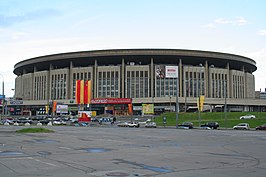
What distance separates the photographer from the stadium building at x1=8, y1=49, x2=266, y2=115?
438 ft

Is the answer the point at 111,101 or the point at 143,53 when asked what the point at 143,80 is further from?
the point at 111,101

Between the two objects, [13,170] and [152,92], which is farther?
[152,92]

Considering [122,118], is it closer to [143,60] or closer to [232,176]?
[143,60]

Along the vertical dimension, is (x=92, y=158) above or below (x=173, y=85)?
below

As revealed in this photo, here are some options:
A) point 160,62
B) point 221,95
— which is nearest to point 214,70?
point 221,95

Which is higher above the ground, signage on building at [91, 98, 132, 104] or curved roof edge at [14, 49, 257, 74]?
curved roof edge at [14, 49, 257, 74]

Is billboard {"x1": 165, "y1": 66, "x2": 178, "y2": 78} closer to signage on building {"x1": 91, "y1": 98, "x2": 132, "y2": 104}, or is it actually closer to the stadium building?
the stadium building

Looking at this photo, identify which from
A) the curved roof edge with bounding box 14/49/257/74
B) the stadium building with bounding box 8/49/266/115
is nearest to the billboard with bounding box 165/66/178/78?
the stadium building with bounding box 8/49/266/115

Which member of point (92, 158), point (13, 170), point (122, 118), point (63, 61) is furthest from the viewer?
point (63, 61)

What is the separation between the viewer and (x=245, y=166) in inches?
555

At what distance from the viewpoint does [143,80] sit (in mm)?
137000

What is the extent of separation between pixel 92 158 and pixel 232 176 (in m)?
6.90

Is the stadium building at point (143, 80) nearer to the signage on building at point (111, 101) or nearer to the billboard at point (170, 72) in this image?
the signage on building at point (111, 101)

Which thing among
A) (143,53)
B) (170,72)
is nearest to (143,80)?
(143,53)
